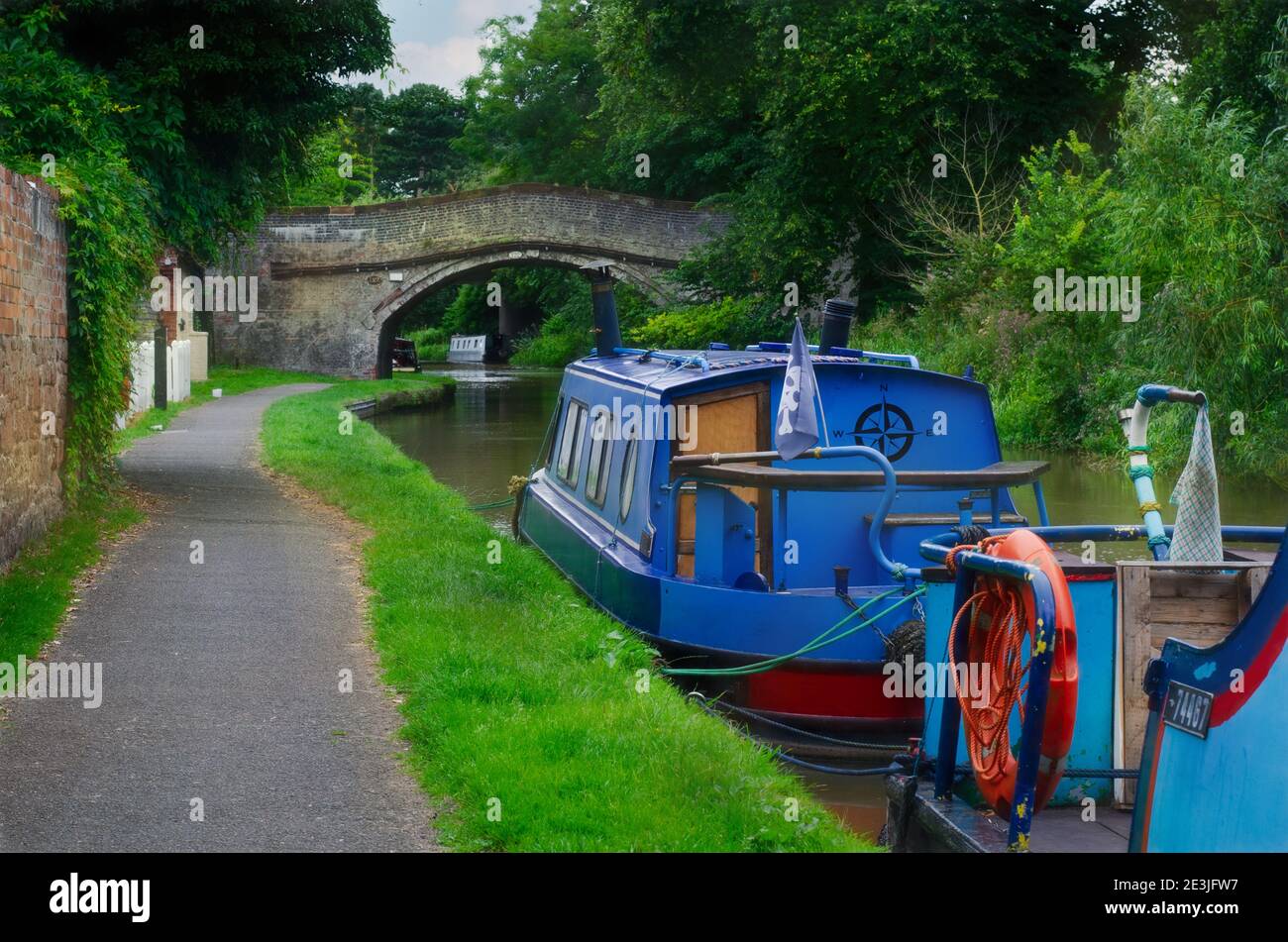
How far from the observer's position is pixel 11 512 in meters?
8.05

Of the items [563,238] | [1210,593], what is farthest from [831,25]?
[1210,593]

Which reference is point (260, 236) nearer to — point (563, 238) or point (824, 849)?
point (563, 238)

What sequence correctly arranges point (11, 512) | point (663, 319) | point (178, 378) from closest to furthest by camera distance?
point (11, 512) < point (178, 378) < point (663, 319)

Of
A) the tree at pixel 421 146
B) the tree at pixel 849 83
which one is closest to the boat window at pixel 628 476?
the tree at pixel 849 83

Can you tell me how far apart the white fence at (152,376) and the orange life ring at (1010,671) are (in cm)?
1412

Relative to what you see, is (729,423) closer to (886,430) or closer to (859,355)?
(886,430)

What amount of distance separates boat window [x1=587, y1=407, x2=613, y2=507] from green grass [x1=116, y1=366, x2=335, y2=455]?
4.95m

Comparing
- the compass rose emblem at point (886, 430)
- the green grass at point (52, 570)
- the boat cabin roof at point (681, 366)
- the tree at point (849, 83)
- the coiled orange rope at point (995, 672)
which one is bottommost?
the green grass at point (52, 570)

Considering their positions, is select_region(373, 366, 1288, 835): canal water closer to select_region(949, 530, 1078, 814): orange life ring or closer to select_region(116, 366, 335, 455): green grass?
select_region(949, 530, 1078, 814): orange life ring

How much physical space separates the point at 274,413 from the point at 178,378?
3.00 metres

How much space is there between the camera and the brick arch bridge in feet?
112

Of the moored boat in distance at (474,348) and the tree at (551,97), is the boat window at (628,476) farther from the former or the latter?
the moored boat in distance at (474,348)

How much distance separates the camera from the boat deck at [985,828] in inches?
173

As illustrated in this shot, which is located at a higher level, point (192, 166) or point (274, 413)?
point (192, 166)
